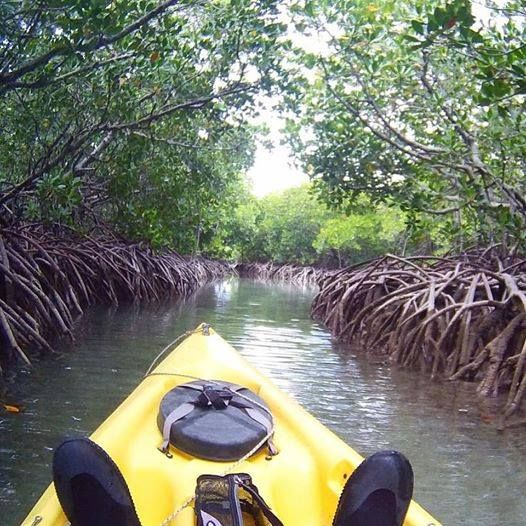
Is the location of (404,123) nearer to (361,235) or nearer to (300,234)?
(361,235)

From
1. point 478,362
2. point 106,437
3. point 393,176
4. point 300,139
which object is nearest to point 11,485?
point 106,437

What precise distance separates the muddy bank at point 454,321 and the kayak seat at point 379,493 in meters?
2.87

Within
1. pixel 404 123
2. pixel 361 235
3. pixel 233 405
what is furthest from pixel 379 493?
pixel 361 235

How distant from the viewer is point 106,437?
2336mm

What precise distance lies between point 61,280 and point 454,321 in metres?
4.10

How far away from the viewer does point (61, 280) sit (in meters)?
7.43

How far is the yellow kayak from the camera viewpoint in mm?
2020

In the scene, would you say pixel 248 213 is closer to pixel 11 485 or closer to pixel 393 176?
pixel 393 176

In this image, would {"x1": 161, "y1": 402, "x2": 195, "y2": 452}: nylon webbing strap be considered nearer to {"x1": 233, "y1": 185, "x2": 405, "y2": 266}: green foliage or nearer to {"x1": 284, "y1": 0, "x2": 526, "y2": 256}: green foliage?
{"x1": 284, "y1": 0, "x2": 526, "y2": 256}: green foliage

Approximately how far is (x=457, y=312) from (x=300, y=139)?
5088 mm

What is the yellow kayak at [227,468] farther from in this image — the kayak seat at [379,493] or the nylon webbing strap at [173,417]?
the kayak seat at [379,493]

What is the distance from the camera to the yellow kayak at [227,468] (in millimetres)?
2020

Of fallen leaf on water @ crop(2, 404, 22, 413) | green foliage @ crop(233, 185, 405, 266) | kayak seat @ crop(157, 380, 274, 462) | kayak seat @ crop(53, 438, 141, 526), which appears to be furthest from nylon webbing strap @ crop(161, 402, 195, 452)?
green foliage @ crop(233, 185, 405, 266)

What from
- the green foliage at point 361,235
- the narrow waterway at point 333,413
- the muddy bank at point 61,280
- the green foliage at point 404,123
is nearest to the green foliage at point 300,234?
the green foliage at point 361,235
